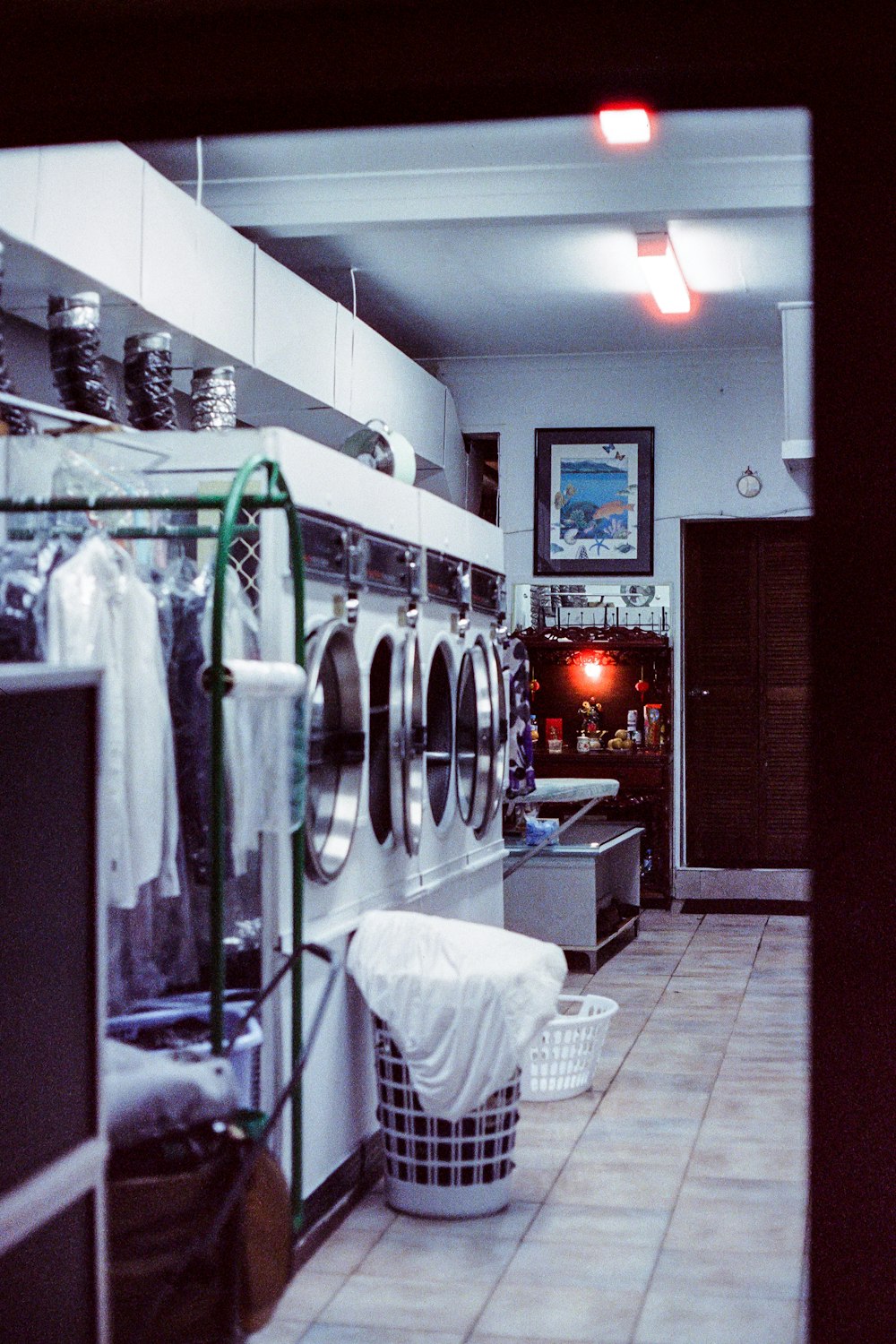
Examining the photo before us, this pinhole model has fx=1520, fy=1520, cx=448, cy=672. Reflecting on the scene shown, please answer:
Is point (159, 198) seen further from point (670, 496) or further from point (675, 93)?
A: point (670, 496)

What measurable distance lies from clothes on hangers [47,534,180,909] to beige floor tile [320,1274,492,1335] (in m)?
0.95

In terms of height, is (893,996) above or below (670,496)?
below

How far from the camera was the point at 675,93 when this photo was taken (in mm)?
1542

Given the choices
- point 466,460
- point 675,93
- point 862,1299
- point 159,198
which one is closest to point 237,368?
point 159,198

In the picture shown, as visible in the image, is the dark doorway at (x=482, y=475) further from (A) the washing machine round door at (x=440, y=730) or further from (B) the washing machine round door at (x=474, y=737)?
(A) the washing machine round door at (x=440, y=730)

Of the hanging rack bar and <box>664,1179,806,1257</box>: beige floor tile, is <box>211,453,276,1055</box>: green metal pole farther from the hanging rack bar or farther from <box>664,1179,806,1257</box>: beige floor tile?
<box>664,1179,806,1257</box>: beige floor tile

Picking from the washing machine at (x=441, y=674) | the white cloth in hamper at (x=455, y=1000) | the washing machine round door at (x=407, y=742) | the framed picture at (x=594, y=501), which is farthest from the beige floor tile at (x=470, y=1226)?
the framed picture at (x=594, y=501)

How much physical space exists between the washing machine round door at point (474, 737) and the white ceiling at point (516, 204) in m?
1.80

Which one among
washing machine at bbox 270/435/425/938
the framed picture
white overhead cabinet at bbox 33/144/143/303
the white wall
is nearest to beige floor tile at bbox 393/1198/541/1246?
washing machine at bbox 270/435/425/938

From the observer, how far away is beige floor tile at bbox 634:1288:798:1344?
2918 mm

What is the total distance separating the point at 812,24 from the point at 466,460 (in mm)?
7824

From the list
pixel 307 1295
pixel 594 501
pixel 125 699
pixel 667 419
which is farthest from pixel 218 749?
pixel 667 419

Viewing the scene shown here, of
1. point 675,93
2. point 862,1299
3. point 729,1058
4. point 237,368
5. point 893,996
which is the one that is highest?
point 237,368

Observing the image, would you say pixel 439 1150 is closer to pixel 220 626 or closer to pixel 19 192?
pixel 220 626
